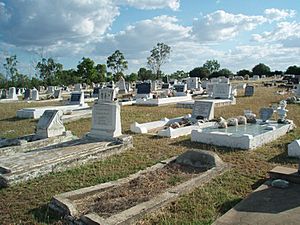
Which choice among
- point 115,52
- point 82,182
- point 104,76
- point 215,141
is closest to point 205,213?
point 82,182

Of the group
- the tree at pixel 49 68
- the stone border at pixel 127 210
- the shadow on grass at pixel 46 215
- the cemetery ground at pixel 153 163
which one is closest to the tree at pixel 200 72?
the tree at pixel 49 68

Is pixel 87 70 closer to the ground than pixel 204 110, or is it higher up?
higher up

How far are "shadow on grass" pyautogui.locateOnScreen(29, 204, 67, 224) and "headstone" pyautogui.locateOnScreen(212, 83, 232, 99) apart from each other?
17.0 metres

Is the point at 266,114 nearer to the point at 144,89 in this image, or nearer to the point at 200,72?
the point at 144,89

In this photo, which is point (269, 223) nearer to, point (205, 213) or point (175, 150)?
point (205, 213)

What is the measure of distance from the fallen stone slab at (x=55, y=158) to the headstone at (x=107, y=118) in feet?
1.11

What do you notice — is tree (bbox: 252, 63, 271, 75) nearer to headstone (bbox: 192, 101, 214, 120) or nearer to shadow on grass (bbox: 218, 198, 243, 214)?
headstone (bbox: 192, 101, 214, 120)

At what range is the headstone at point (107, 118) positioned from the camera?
8.72 meters

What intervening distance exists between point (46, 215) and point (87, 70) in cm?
4831

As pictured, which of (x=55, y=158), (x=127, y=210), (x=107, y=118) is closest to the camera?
(x=127, y=210)

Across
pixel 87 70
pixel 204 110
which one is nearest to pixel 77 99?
pixel 204 110

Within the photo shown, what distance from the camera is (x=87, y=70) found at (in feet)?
169

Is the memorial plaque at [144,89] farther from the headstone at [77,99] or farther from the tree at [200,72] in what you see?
the tree at [200,72]

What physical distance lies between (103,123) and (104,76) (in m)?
45.5
